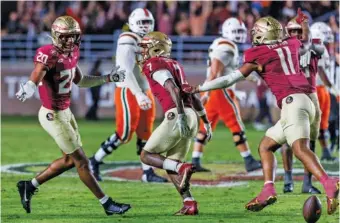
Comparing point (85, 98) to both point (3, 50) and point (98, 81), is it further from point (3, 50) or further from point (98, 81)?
point (98, 81)

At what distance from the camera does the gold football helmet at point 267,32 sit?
8430 millimetres

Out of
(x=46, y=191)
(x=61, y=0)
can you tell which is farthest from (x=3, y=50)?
(x=46, y=191)

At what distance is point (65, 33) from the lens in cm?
844

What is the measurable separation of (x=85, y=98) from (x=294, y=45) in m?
12.8

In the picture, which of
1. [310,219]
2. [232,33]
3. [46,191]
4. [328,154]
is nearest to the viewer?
[310,219]

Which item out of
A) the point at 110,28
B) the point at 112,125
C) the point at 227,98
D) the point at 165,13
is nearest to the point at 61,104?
the point at 227,98

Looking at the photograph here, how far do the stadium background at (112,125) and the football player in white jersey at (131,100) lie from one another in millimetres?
451

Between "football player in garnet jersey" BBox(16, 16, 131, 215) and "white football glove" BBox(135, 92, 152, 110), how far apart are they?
61.6 inches

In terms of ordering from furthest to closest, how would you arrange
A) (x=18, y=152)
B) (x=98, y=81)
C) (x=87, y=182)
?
(x=18, y=152) → (x=98, y=81) → (x=87, y=182)

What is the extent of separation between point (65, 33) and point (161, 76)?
35.7 inches

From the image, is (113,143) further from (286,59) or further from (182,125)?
(286,59)

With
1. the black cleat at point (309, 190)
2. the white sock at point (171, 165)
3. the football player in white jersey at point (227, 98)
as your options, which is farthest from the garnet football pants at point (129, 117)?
the white sock at point (171, 165)

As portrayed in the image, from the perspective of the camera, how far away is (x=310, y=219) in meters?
7.74

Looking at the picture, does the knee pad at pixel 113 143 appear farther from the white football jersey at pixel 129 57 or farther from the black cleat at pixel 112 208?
the black cleat at pixel 112 208
